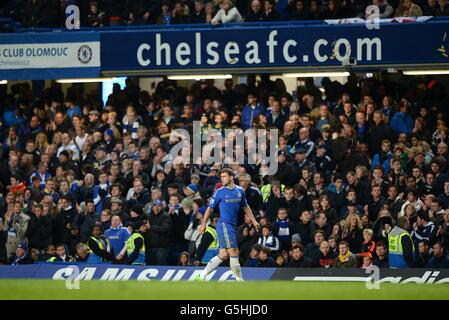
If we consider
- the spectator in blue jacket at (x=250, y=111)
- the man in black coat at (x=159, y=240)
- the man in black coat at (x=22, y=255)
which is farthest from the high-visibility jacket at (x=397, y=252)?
the man in black coat at (x=22, y=255)

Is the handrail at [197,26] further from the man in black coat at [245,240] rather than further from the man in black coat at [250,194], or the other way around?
the man in black coat at [245,240]

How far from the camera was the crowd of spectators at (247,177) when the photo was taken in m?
18.8

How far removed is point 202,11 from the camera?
73.3 feet

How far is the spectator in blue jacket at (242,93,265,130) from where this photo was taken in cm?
2119

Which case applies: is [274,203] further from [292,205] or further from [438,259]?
[438,259]

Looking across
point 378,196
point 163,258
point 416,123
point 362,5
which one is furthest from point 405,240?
point 362,5

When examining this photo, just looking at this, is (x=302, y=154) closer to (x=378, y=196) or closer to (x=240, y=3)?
(x=378, y=196)

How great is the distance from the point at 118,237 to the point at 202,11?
5.12m

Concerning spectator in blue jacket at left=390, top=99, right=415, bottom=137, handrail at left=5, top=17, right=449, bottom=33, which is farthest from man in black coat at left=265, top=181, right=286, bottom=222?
handrail at left=5, top=17, right=449, bottom=33

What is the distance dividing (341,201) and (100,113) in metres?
5.72

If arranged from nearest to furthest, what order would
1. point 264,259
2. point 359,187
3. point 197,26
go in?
point 264,259, point 359,187, point 197,26

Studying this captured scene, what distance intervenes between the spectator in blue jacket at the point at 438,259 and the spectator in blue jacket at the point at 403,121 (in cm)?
278

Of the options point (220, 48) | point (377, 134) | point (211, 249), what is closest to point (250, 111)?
point (220, 48)

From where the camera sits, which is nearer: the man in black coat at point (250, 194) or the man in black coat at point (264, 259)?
the man in black coat at point (264, 259)
